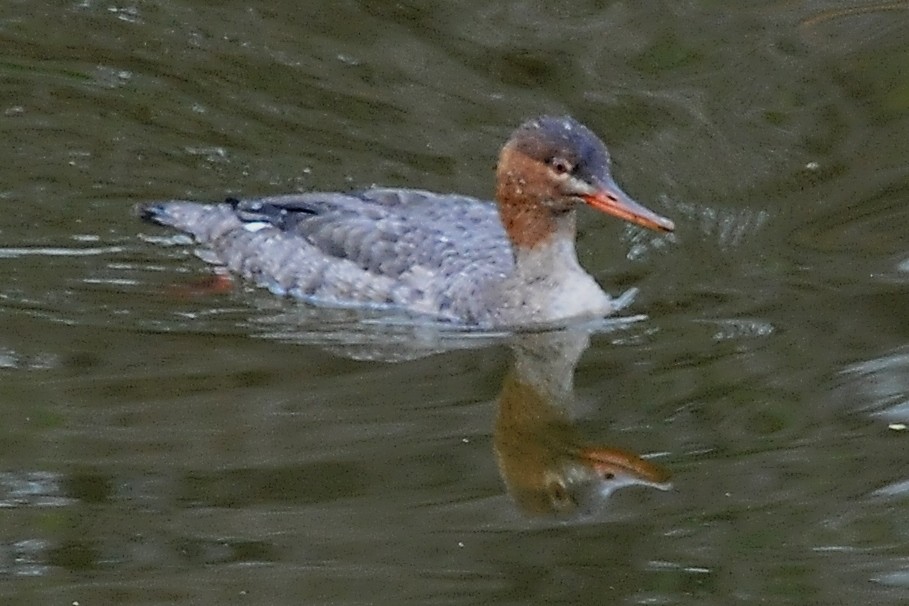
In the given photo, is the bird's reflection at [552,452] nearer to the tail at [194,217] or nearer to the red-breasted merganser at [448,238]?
the red-breasted merganser at [448,238]

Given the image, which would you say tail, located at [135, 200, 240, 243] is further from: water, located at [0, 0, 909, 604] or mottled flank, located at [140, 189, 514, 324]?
water, located at [0, 0, 909, 604]

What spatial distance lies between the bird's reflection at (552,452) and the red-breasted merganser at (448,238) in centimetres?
43

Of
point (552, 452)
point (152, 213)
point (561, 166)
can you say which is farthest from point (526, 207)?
point (152, 213)

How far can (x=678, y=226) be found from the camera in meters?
9.85

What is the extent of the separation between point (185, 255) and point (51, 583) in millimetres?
3859

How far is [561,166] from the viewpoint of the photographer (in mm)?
8617

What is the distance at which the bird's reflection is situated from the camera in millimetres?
6940

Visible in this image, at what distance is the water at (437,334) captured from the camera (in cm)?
638

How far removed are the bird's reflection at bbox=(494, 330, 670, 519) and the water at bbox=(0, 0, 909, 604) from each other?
0.04m

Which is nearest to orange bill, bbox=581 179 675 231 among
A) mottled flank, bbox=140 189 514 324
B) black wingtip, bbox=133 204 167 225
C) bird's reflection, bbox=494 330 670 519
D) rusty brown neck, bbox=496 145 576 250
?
rusty brown neck, bbox=496 145 576 250

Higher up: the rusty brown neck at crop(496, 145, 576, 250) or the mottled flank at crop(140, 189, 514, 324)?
the rusty brown neck at crop(496, 145, 576, 250)

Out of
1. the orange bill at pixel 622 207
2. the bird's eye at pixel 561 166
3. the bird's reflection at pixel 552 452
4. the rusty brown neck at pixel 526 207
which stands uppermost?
the bird's eye at pixel 561 166

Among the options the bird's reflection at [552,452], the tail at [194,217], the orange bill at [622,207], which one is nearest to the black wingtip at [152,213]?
the tail at [194,217]

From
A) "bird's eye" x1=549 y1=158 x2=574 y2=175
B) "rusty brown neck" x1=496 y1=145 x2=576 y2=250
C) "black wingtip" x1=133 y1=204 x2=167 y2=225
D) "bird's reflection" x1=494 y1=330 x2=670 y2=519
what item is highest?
"bird's eye" x1=549 y1=158 x2=574 y2=175
